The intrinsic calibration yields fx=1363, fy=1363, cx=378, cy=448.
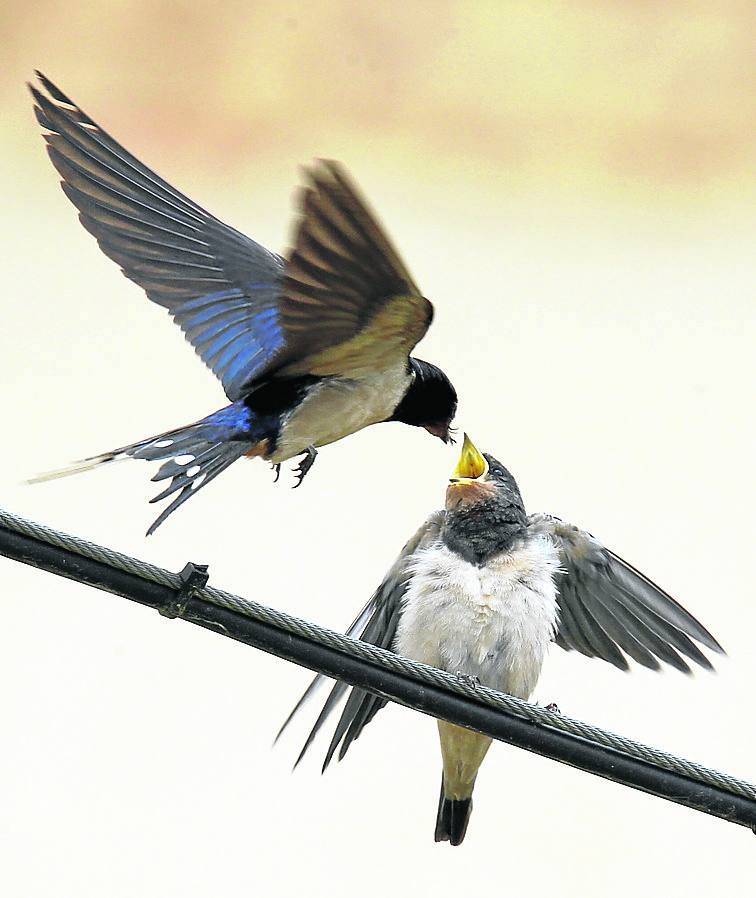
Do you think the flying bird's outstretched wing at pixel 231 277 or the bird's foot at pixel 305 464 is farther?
the bird's foot at pixel 305 464

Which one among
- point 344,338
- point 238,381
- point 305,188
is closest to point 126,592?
point 305,188

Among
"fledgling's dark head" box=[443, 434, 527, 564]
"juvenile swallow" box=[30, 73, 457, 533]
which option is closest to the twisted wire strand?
"juvenile swallow" box=[30, 73, 457, 533]

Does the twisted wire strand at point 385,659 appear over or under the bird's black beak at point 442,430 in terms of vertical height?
under

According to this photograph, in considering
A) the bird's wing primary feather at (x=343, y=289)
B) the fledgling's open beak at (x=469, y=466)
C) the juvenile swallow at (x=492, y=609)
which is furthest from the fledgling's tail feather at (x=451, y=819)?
the bird's wing primary feather at (x=343, y=289)

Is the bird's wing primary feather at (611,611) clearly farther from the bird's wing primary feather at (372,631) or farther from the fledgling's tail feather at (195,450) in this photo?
the fledgling's tail feather at (195,450)

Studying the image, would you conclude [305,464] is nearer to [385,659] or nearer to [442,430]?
[442,430]

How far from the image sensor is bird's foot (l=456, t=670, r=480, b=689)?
1350 millimetres

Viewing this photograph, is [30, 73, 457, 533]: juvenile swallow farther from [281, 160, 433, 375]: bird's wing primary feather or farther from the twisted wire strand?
the twisted wire strand

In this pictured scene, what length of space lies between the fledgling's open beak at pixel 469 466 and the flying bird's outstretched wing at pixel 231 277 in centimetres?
30

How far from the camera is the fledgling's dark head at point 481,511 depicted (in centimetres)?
188

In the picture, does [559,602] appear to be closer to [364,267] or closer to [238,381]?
[238,381]

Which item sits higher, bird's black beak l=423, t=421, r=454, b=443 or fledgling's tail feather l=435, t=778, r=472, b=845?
bird's black beak l=423, t=421, r=454, b=443

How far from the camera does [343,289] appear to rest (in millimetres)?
1456

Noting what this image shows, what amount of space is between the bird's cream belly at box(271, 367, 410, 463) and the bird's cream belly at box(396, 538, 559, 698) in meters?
0.23
